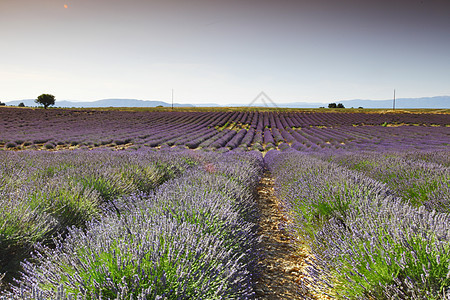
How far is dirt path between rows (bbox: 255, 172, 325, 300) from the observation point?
243 cm

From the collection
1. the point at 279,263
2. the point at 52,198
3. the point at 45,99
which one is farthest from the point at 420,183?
the point at 45,99

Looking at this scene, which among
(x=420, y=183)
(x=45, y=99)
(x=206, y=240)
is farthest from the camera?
(x=45, y=99)

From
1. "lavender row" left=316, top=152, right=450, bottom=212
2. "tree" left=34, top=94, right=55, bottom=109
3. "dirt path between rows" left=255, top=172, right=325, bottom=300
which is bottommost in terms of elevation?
"dirt path between rows" left=255, top=172, right=325, bottom=300

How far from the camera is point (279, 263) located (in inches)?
117

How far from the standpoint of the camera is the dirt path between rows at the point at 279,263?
95.6 inches

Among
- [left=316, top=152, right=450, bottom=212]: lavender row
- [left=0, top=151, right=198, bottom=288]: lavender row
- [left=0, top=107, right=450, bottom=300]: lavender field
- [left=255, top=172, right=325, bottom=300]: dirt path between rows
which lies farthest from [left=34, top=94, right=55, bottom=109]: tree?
[left=316, top=152, right=450, bottom=212]: lavender row

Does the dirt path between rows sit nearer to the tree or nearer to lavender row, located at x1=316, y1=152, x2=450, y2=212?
lavender row, located at x1=316, y1=152, x2=450, y2=212

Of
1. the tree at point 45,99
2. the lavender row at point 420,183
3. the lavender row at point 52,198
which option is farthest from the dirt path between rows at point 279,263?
the tree at point 45,99

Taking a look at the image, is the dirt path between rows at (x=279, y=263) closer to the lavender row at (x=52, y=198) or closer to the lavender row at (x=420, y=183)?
the lavender row at (x=420, y=183)

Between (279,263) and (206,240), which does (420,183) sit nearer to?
(279,263)

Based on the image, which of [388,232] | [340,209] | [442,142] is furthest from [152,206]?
[442,142]

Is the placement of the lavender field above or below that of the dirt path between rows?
above

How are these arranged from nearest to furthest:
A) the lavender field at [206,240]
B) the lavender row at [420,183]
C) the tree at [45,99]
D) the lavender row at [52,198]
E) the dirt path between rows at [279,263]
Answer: the lavender field at [206,240] → the lavender row at [52,198] → the dirt path between rows at [279,263] → the lavender row at [420,183] → the tree at [45,99]

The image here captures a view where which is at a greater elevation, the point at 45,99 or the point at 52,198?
the point at 45,99
